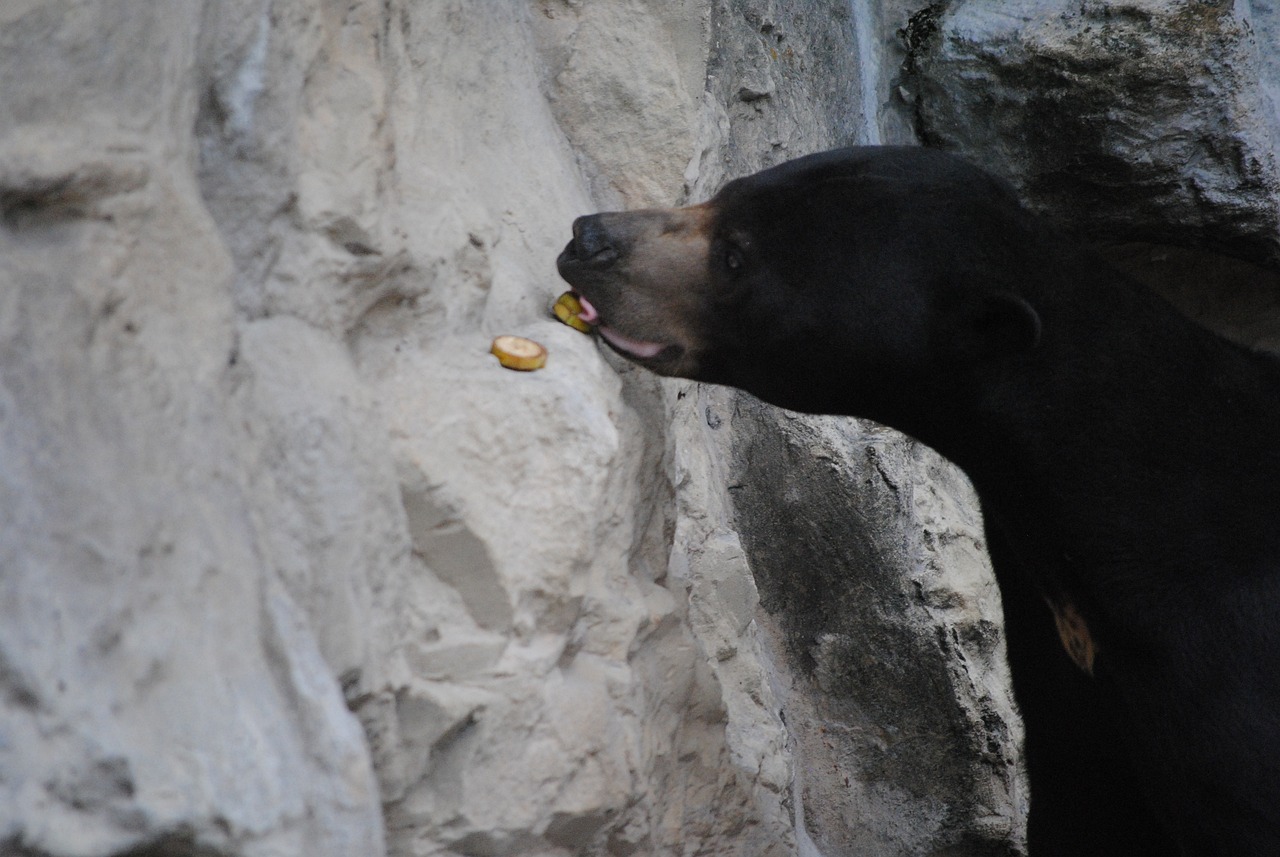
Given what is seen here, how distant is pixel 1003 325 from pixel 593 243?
801 mm

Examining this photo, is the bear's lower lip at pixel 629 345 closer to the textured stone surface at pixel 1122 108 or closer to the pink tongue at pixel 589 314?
→ the pink tongue at pixel 589 314

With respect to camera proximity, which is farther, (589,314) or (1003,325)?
(589,314)

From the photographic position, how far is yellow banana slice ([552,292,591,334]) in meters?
2.60

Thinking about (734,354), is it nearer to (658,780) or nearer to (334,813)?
(658,780)

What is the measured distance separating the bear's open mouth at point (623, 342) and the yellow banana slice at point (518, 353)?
0.25 metres

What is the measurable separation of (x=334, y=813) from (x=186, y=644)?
0.89 feet

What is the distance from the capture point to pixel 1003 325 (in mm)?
2400

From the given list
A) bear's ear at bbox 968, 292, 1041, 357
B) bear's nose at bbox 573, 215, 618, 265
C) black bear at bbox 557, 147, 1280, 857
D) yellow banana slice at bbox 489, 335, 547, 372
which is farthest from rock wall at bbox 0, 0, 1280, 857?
bear's ear at bbox 968, 292, 1041, 357

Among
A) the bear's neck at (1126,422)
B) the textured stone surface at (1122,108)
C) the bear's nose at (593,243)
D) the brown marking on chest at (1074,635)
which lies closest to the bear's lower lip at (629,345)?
the bear's nose at (593,243)

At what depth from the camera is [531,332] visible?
252 cm

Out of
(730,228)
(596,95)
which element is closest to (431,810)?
(730,228)

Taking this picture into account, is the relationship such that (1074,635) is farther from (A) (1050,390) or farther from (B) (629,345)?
(B) (629,345)

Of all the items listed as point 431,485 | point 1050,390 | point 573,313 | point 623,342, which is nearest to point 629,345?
point 623,342

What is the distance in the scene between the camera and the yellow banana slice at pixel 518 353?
231 cm
